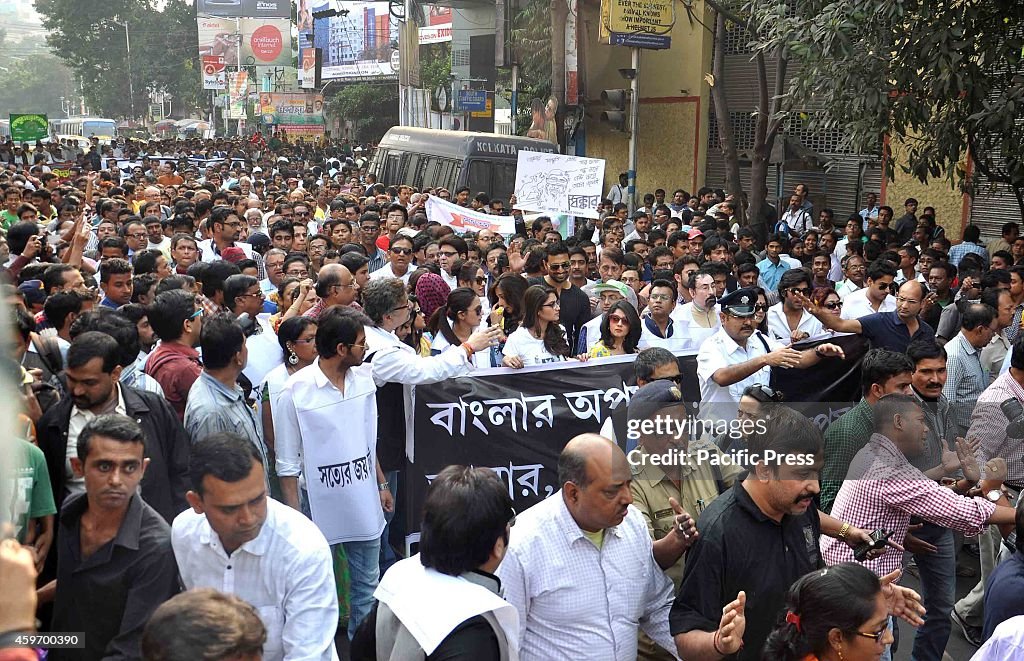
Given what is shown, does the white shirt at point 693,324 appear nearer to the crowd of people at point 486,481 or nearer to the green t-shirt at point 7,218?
the crowd of people at point 486,481

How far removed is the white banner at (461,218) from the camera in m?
12.9

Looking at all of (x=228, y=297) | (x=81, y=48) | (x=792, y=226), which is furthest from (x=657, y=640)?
(x=81, y=48)

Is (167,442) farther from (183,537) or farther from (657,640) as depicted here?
(657,640)

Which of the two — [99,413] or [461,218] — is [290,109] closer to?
[461,218]

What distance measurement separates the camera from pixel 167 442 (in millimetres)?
4312

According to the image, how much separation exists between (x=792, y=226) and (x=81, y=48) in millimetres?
62636

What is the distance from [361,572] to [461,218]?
829 cm

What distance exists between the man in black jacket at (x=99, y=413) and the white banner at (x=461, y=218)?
8748mm

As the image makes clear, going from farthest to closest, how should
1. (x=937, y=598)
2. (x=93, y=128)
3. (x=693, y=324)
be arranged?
1. (x=93, y=128)
2. (x=693, y=324)
3. (x=937, y=598)

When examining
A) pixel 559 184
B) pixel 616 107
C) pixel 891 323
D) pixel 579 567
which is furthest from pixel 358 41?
pixel 579 567

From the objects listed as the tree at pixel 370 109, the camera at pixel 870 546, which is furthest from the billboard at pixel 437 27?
the camera at pixel 870 546

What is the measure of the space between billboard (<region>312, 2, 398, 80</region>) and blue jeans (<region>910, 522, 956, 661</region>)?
47469 millimetres

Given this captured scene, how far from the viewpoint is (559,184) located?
13664 millimetres

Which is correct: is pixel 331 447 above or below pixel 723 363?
below
